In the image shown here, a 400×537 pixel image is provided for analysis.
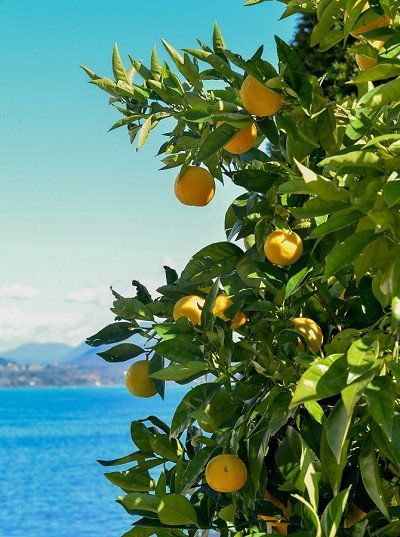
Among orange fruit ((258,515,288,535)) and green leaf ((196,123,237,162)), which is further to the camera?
orange fruit ((258,515,288,535))

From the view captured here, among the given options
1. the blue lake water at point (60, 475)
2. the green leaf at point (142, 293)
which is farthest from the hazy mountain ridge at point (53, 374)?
the green leaf at point (142, 293)

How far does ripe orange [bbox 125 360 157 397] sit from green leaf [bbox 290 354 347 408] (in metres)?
0.53

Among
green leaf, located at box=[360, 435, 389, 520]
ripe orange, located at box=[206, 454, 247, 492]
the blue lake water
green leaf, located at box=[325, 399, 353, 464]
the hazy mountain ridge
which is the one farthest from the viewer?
the hazy mountain ridge

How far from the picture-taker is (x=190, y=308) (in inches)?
42.3

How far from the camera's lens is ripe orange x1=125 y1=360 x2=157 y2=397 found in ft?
3.88

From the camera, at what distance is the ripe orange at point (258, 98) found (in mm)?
917

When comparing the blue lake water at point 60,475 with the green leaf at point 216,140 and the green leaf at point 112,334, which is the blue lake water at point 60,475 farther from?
the green leaf at point 216,140

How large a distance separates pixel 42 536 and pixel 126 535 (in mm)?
12186

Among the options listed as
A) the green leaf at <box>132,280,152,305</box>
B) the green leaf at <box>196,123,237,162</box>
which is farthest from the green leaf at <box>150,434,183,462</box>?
the green leaf at <box>196,123,237,162</box>

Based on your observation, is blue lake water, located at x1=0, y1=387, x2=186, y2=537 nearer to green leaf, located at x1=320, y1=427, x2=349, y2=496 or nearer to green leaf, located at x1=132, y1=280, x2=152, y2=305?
green leaf, located at x1=132, y1=280, x2=152, y2=305

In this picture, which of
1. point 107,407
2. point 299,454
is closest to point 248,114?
point 299,454

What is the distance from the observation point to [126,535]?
107 centimetres

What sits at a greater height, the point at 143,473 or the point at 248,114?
the point at 248,114

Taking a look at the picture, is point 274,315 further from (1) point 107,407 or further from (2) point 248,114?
(1) point 107,407
